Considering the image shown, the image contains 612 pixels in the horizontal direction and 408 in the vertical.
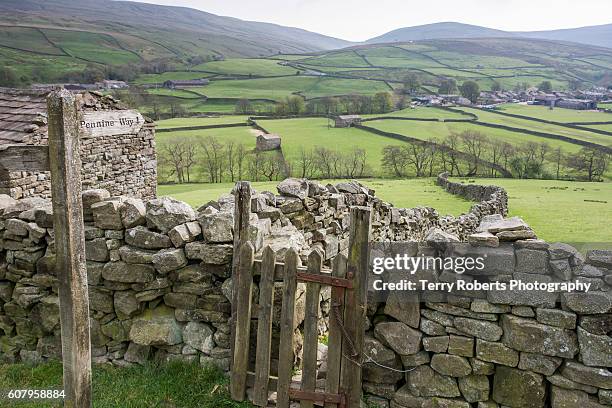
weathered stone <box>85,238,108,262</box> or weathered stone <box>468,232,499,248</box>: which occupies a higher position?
weathered stone <box>468,232,499,248</box>

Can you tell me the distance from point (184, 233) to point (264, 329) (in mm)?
1696

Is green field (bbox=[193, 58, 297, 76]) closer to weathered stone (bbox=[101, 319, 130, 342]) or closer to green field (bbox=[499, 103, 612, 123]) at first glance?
green field (bbox=[499, 103, 612, 123])

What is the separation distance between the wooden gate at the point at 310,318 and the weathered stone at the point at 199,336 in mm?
789

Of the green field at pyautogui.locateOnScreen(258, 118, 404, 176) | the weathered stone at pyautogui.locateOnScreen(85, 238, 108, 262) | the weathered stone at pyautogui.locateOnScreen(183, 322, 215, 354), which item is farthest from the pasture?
the green field at pyautogui.locateOnScreen(258, 118, 404, 176)

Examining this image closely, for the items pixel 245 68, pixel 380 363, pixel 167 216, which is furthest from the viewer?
pixel 245 68

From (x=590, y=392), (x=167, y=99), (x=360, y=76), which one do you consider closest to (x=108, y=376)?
(x=590, y=392)

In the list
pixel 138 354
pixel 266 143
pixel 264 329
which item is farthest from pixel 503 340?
pixel 266 143

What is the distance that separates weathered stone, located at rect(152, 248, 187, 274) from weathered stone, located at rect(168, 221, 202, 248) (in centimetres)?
12

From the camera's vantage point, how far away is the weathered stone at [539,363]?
5.47m

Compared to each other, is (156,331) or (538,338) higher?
(538,338)

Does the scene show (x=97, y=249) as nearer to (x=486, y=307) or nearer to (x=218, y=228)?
(x=218, y=228)

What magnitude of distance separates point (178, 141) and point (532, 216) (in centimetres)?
3256

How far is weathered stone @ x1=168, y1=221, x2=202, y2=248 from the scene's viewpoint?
6560mm

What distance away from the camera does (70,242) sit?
5.10 metres
